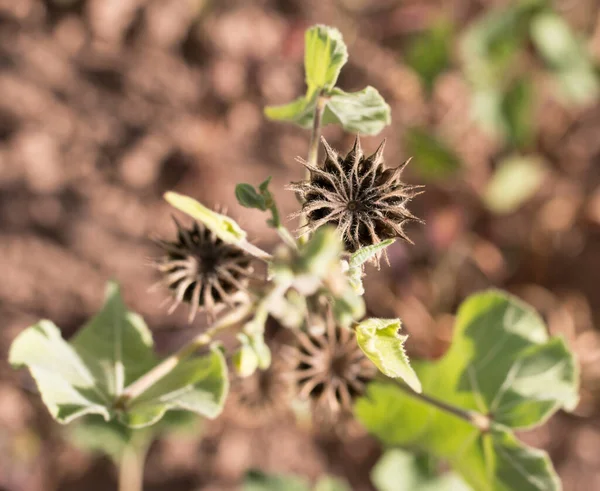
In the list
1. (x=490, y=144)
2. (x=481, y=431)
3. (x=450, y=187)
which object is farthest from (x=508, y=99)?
(x=481, y=431)

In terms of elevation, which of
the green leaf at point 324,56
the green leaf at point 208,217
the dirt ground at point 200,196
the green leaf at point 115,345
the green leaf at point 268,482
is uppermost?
the dirt ground at point 200,196

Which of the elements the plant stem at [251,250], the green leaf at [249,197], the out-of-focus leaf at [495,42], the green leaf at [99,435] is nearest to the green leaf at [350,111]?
the green leaf at [249,197]

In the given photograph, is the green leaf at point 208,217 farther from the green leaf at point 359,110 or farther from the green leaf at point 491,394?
the green leaf at point 491,394

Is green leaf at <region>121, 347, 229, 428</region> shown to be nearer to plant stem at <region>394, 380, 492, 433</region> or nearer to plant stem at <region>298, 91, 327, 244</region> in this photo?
plant stem at <region>298, 91, 327, 244</region>

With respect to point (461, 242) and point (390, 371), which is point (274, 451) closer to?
point (461, 242)

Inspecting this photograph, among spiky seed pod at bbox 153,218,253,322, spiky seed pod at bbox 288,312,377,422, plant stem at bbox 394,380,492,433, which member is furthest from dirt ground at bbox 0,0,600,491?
spiky seed pod at bbox 153,218,253,322

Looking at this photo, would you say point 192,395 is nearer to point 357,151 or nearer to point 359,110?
point 357,151

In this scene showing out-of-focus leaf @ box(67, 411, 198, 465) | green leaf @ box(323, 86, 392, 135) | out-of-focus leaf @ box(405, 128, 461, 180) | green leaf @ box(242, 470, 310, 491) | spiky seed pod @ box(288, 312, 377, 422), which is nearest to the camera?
green leaf @ box(323, 86, 392, 135)
